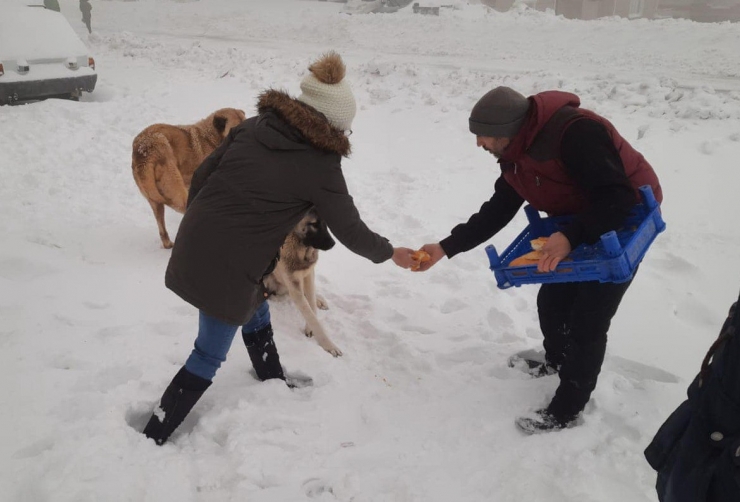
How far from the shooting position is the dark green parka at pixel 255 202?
7.48 ft

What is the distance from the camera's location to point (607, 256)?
231 cm

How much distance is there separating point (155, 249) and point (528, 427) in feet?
12.7

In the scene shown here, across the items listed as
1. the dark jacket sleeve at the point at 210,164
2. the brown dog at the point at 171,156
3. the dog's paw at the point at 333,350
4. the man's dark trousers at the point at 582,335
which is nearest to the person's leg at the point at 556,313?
the man's dark trousers at the point at 582,335

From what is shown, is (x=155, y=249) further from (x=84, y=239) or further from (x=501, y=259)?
(x=501, y=259)

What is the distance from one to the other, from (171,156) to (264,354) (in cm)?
265

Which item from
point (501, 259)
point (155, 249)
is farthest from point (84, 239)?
point (501, 259)

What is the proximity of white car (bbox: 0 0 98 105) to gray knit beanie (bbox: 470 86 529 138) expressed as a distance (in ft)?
30.9

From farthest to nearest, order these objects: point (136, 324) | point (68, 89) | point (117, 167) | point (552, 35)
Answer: point (552, 35), point (68, 89), point (117, 167), point (136, 324)

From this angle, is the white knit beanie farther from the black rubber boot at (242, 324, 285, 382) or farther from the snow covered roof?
the snow covered roof

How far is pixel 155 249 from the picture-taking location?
198 inches

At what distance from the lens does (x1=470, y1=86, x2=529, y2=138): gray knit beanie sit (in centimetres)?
239

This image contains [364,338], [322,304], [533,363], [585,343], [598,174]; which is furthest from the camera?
[322,304]

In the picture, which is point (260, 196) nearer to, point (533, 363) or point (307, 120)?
point (307, 120)

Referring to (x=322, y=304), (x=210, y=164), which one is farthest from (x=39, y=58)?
(x=210, y=164)
